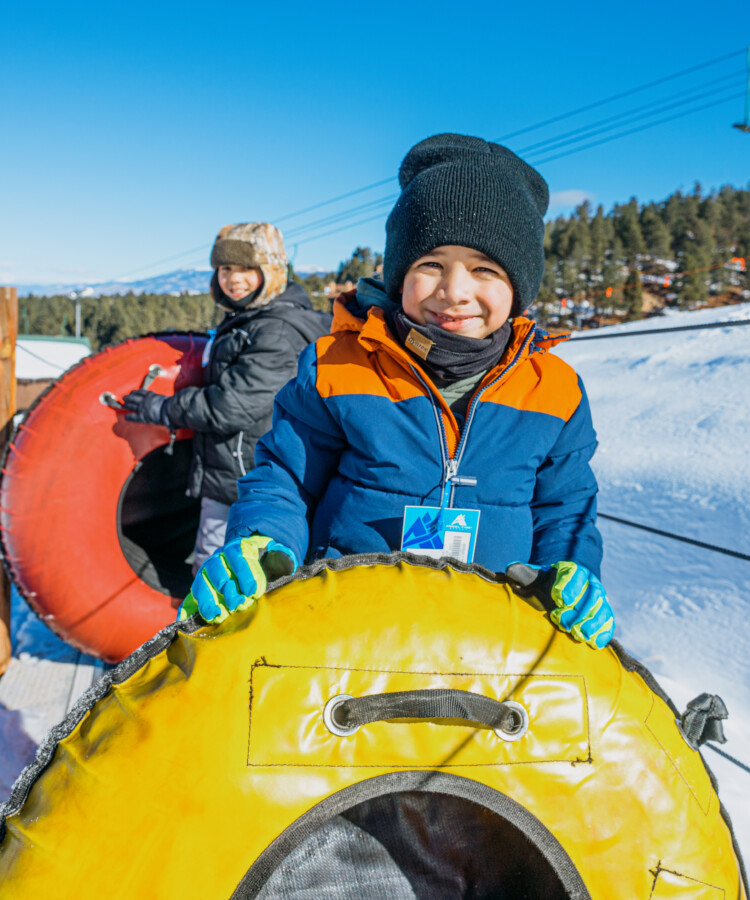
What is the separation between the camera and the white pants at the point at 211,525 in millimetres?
2191

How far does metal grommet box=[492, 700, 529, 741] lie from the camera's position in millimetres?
699

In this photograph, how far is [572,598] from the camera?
798mm

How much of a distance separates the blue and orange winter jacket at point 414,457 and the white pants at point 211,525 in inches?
45.0

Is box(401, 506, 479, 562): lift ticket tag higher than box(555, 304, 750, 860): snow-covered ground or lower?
higher

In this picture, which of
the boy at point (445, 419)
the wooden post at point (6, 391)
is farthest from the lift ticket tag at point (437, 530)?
the wooden post at point (6, 391)

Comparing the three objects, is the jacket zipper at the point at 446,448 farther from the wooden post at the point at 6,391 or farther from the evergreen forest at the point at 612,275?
the evergreen forest at the point at 612,275

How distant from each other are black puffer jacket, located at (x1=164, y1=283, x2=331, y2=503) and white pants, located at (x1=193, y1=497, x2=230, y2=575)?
3cm

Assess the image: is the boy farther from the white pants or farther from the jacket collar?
the white pants

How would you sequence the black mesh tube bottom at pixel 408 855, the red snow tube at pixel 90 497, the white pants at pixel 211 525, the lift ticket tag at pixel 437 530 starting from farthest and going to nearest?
the white pants at pixel 211 525 → the red snow tube at pixel 90 497 → the lift ticket tag at pixel 437 530 → the black mesh tube bottom at pixel 408 855

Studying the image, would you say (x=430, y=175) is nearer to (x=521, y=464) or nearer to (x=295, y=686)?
(x=521, y=464)

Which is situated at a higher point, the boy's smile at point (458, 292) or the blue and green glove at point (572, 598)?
the boy's smile at point (458, 292)

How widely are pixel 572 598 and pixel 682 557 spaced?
7.70 ft

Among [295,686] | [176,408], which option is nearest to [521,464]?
[295,686]

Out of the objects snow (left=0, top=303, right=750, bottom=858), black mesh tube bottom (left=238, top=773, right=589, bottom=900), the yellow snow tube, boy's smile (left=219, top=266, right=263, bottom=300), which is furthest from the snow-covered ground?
boy's smile (left=219, top=266, right=263, bottom=300)
